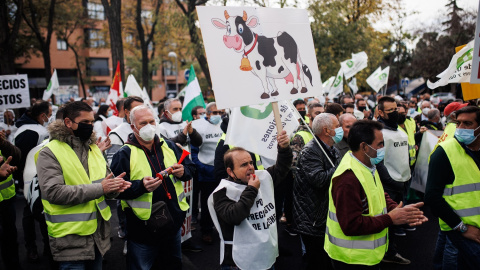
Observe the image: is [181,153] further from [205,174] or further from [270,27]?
[205,174]

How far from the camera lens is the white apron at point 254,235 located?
281 cm

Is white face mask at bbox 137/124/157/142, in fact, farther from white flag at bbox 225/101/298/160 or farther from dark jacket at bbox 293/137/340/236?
dark jacket at bbox 293/137/340/236

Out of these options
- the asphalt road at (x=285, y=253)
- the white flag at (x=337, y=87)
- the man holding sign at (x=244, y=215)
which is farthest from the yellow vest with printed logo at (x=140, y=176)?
the white flag at (x=337, y=87)

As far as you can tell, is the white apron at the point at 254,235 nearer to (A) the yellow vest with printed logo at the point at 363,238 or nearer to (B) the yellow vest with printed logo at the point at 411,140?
(A) the yellow vest with printed logo at the point at 363,238

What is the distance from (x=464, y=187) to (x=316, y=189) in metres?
1.26

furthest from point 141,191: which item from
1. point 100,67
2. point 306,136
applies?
point 100,67

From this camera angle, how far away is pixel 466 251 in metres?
2.92

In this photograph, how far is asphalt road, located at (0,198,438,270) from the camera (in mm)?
4789

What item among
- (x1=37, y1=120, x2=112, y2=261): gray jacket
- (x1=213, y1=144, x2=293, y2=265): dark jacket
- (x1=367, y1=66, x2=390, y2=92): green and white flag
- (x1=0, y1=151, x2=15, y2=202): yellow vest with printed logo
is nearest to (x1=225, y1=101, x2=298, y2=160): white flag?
(x1=213, y1=144, x2=293, y2=265): dark jacket

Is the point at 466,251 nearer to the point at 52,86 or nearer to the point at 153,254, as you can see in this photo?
the point at 153,254

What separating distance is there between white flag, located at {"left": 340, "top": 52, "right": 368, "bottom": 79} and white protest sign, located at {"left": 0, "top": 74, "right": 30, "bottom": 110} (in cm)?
944

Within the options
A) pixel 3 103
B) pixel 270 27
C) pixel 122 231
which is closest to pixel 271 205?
pixel 270 27

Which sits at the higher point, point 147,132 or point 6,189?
point 147,132

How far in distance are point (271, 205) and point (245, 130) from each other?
2.46ft
